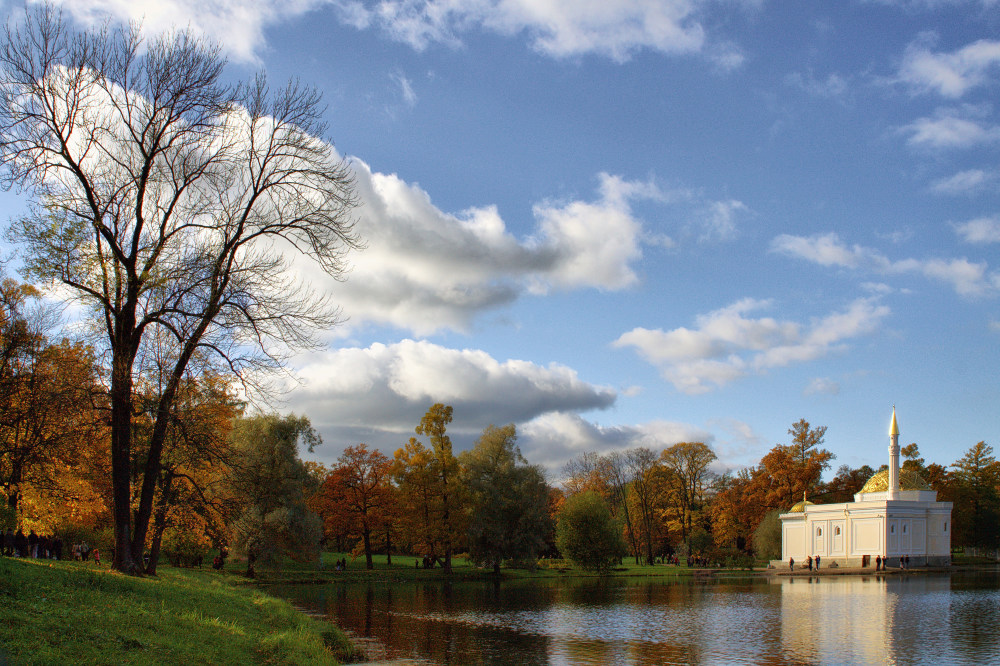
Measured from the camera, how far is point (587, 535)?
6294 centimetres

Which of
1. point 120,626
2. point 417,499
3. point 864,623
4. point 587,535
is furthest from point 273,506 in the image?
point 120,626

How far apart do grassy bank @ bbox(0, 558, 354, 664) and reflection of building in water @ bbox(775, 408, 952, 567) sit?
57952mm

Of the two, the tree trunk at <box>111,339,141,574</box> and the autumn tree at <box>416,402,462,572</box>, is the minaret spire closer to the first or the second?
the autumn tree at <box>416,402,462,572</box>

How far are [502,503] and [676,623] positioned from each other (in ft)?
101

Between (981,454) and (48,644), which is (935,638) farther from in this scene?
(981,454)

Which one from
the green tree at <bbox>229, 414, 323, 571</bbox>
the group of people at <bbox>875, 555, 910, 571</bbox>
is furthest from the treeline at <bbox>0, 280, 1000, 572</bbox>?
the group of people at <bbox>875, 555, 910, 571</bbox>

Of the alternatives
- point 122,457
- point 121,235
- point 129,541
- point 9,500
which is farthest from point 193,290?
point 9,500

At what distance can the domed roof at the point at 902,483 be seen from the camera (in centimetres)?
6675

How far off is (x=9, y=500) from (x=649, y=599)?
28509 millimetres

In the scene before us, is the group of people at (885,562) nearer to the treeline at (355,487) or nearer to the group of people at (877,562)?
the group of people at (877,562)

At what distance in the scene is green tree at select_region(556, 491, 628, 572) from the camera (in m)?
62.8

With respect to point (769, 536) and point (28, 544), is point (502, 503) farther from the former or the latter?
point (28, 544)

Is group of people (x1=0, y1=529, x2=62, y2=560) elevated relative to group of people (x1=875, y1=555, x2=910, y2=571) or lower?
elevated

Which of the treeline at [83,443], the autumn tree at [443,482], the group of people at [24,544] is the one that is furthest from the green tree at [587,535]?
the group of people at [24,544]
